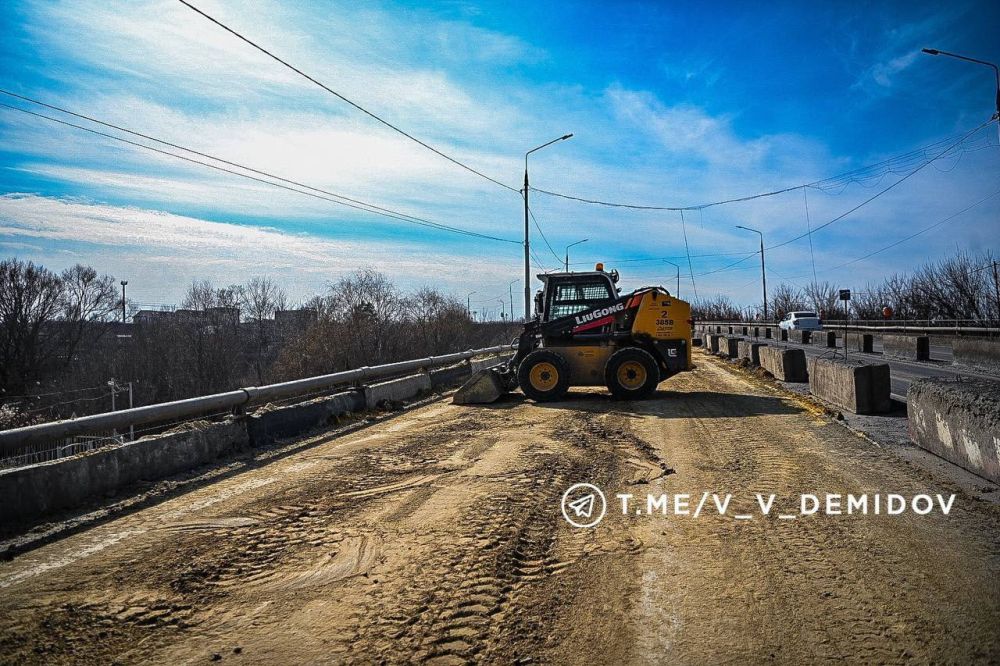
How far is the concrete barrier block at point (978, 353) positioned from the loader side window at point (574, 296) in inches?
461

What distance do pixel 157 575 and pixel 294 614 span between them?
127cm

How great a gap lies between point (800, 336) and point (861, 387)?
2855 centimetres

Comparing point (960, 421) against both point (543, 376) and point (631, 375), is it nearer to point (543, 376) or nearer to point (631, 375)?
point (631, 375)

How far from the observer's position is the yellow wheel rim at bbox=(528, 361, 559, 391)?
1255 centimetres

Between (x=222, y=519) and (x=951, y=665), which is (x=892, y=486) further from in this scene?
(x=222, y=519)

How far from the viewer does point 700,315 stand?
3260 inches

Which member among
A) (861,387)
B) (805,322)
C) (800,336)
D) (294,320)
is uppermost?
(294,320)

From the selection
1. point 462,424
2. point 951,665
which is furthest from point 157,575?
point 462,424

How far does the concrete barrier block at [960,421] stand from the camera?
5.42 metres

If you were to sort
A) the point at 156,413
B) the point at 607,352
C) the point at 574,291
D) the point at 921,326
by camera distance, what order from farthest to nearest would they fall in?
the point at 921,326, the point at 574,291, the point at 607,352, the point at 156,413

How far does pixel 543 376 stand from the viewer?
12.6 metres

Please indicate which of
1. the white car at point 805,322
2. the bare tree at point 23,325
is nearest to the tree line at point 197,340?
the bare tree at point 23,325

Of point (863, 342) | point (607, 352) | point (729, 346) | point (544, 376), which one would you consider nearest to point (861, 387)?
point (607, 352)

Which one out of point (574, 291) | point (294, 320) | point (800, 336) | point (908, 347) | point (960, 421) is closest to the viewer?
point (960, 421)
